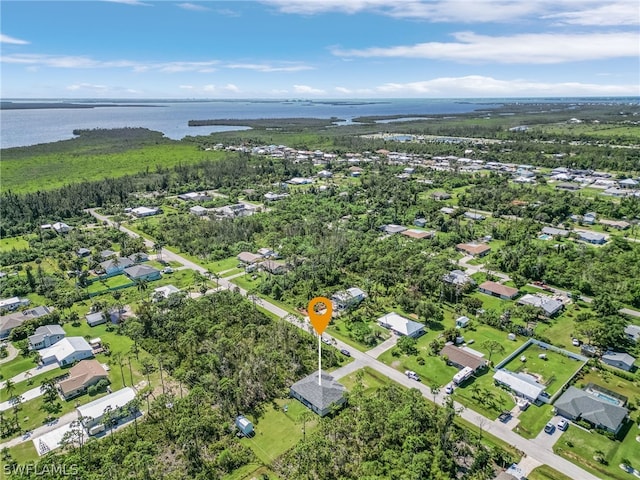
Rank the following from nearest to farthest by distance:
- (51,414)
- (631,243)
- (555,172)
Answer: (51,414) → (631,243) → (555,172)

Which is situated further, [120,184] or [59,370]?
[120,184]

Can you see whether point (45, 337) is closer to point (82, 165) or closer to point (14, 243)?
point (14, 243)

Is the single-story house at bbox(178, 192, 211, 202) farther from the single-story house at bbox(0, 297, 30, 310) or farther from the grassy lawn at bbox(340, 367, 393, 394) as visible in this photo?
the grassy lawn at bbox(340, 367, 393, 394)

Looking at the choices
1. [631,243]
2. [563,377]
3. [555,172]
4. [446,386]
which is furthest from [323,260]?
[555,172]

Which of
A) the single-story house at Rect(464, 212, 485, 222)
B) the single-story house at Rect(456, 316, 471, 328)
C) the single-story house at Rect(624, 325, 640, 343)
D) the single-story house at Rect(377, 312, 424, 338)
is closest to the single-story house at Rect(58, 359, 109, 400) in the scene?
the single-story house at Rect(377, 312, 424, 338)

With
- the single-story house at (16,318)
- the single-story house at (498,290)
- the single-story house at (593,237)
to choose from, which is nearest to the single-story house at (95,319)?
the single-story house at (16,318)

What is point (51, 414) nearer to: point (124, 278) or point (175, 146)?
point (124, 278)

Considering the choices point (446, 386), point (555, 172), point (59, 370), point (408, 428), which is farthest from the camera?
point (555, 172)
